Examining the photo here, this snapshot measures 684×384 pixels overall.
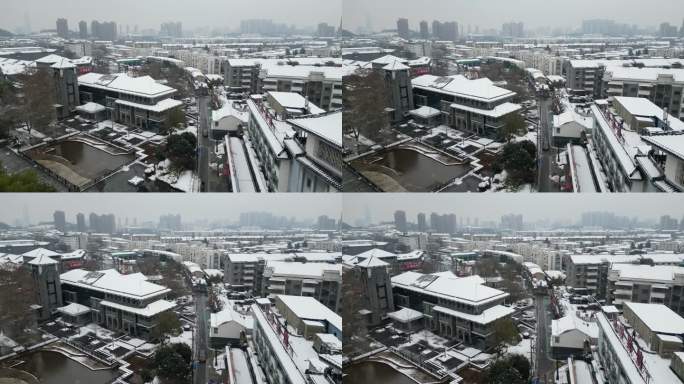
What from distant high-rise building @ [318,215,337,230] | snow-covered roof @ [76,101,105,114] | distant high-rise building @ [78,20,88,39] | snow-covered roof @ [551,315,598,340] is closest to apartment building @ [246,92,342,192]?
distant high-rise building @ [318,215,337,230]

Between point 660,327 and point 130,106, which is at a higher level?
point 130,106

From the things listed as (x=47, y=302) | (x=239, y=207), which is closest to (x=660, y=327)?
(x=239, y=207)

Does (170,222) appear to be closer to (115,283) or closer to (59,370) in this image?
(115,283)

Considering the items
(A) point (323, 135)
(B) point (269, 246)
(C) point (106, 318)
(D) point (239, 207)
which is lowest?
(C) point (106, 318)

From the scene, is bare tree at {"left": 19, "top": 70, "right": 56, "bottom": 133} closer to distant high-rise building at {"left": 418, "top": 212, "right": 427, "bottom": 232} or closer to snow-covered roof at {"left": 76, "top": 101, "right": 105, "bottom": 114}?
snow-covered roof at {"left": 76, "top": 101, "right": 105, "bottom": 114}

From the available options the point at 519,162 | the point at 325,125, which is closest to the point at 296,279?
the point at 325,125

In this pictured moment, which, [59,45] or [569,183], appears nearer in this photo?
[569,183]

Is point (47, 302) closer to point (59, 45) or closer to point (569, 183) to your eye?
point (59, 45)
